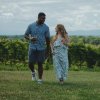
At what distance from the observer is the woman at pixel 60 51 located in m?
14.0

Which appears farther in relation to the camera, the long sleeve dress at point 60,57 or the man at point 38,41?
the long sleeve dress at point 60,57

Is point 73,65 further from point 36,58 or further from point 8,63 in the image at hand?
point 36,58

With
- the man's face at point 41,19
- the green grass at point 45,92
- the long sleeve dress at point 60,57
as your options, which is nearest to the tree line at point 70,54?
the long sleeve dress at point 60,57

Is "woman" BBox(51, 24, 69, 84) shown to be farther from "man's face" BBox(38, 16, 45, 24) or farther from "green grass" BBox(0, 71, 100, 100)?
"green grass" BBox(0, 71, 100, 100)

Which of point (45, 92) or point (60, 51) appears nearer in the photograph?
point (45, 92)

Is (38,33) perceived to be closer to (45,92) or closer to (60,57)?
(60,57)

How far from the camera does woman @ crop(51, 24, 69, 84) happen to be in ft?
45.8

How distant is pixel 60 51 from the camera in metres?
14.1

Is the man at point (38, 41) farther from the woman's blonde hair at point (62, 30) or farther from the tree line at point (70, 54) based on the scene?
the tree line at point (70, 54)

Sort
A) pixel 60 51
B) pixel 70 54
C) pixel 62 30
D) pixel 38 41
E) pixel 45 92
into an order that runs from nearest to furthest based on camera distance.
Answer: pixel 45 92 < pixel 38 41 < pixel 62 30 < pixel 60 51 < pixel 70 54

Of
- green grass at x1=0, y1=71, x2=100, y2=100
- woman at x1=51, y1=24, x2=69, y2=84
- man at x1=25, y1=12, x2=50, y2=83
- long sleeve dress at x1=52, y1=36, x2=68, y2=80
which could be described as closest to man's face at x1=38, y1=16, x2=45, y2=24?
man at x1=25, y1=12, x2=50, y2=83

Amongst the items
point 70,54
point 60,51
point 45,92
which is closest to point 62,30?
point 60,51

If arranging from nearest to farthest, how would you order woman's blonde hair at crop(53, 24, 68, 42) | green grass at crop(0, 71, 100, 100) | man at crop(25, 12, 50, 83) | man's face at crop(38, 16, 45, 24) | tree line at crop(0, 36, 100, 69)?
green grass at crop(0, 71, 100, 100) < man's face at crop(38, 16, 45, 24) < man at crop(25, 12, 50, 83) < woman's blonde hair at crop(53, 24, 68, 42) < tree line at crop(0, 36, 100, 69)

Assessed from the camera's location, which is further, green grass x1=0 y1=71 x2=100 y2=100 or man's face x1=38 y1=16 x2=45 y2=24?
man's face x1=38 y1=16 x2=45 y2=24
